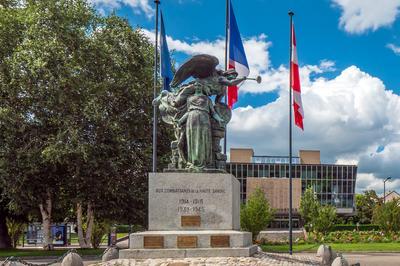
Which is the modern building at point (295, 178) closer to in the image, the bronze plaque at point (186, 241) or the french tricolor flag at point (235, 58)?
the french tricolor flag at point (235, 58)

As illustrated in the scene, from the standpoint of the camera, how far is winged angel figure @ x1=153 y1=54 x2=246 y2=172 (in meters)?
14.3

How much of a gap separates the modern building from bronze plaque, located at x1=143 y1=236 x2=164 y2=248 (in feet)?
278

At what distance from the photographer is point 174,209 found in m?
13.6

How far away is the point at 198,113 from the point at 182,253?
3681mm

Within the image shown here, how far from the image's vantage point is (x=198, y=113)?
14.4 m

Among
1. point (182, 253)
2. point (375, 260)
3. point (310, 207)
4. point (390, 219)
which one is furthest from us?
point (310, 207)

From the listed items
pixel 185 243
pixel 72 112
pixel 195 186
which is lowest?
pixel 185 243

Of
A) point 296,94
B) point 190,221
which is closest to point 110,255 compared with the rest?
point 190,221

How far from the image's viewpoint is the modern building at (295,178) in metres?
97.4

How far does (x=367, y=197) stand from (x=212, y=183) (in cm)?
10478

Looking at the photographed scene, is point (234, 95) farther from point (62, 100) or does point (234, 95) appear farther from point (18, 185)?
point (18, 185)

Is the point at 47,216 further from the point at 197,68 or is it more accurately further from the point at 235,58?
the point at 197,68

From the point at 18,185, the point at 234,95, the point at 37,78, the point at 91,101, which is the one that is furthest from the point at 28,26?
the point at 234,95

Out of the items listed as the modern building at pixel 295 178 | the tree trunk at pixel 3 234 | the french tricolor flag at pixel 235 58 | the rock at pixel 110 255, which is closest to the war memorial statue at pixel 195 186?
the rock at pixel 110 255
